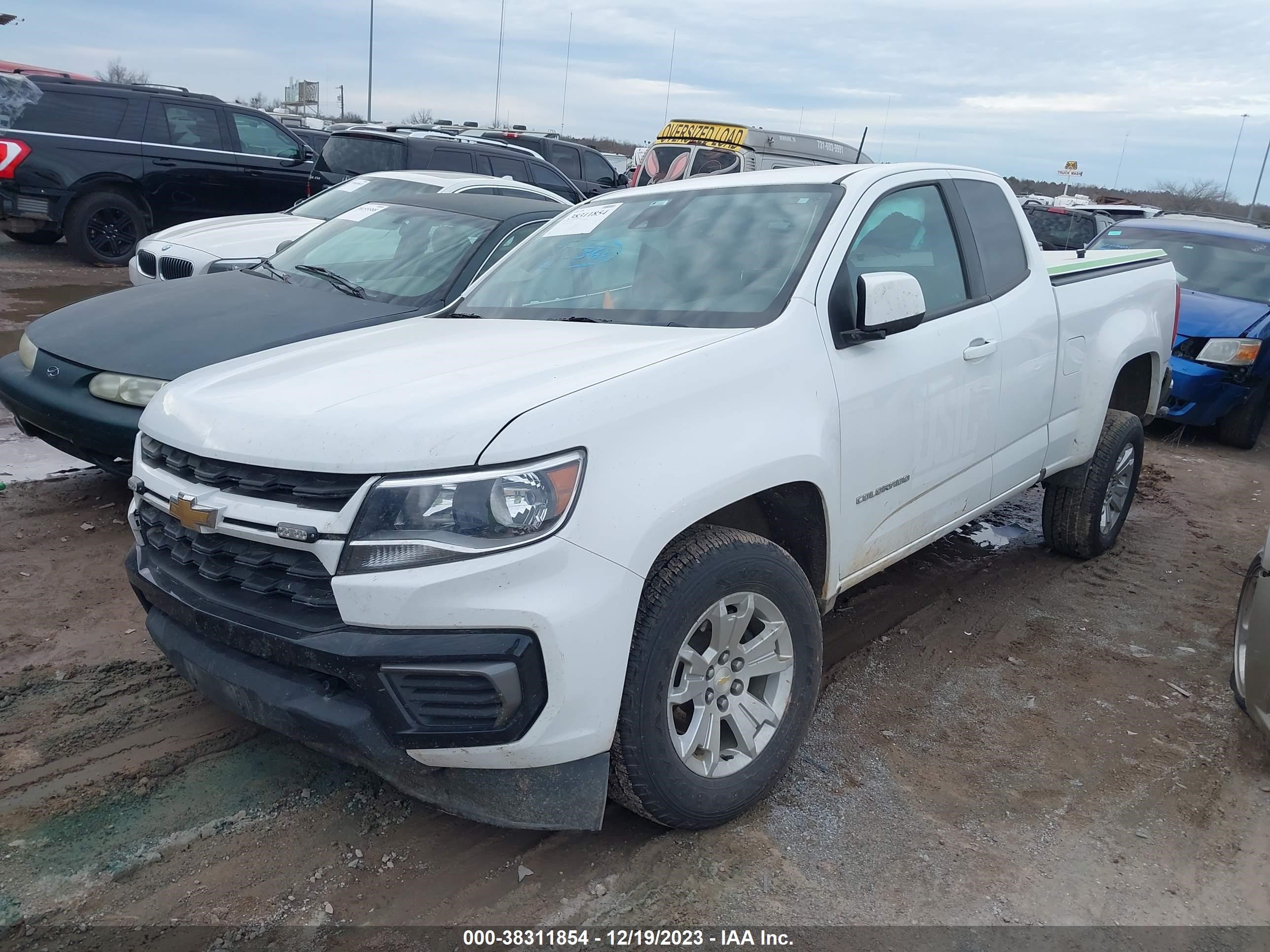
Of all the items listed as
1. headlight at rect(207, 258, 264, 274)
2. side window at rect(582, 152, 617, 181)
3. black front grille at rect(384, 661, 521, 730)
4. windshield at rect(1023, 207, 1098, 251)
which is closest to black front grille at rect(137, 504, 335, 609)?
black front grille at rect(384, 661, 521, 730)

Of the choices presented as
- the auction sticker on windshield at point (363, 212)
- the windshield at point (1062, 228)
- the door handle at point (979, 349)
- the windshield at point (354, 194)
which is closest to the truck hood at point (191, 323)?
the auction sticker on windshield at point (363, 212)

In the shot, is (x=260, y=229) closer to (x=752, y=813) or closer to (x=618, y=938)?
(x=752, y=813)

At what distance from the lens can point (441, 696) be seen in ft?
7.54

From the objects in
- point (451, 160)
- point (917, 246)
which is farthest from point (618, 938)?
point (451, 160)

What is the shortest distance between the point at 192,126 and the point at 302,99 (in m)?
35.5

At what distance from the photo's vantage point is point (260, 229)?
793cm

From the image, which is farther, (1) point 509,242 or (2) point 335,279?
(1) point 509,242

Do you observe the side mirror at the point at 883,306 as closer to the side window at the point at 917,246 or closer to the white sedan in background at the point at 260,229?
the side window at the point at 917,246

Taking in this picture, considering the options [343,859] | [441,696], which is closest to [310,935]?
[343,859]

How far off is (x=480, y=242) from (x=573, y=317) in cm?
237

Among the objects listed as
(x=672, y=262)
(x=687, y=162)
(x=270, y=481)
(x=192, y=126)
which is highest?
(x=687, y=162)

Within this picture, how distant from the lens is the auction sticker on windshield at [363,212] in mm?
6178

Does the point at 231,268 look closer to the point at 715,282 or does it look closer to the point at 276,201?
the point at 715,282

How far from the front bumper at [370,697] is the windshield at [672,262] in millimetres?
1355
